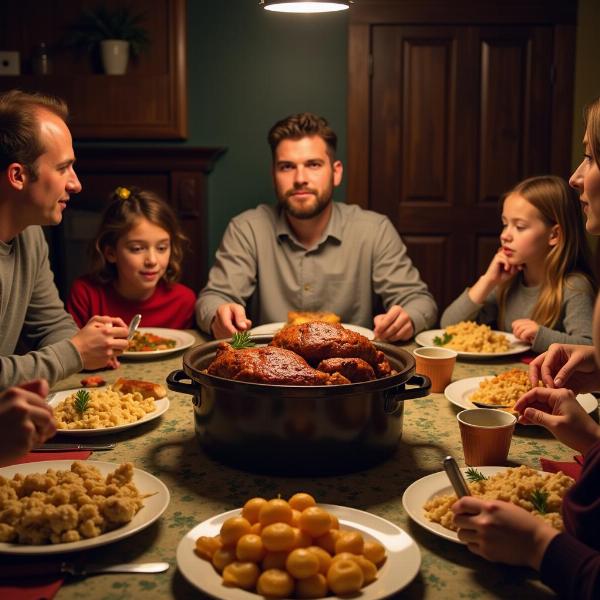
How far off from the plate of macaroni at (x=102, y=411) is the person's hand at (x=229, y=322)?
0.69 metres

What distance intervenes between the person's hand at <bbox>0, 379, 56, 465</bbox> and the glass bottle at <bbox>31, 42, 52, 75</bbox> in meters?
3.61

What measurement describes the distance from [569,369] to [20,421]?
3.45 feet

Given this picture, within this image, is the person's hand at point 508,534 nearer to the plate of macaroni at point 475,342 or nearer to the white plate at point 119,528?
the white plate at point 119,528

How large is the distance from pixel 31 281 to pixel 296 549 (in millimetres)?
1660

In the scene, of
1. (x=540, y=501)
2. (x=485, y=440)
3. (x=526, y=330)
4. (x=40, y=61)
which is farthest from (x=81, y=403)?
(x=40, y=61)

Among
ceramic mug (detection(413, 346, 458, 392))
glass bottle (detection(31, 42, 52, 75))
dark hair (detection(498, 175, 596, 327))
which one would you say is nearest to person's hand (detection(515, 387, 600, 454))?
ceramic mug (detection(413, 346, 458, 392))

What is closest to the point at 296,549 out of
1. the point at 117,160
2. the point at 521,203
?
the point at 521,203

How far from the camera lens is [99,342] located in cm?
204

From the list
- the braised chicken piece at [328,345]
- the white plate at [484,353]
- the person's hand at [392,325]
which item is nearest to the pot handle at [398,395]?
the braised chicken piece at [328,345]

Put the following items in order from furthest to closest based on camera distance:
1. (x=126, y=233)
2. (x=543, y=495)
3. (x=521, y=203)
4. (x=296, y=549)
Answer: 1. (x=126, y=233)
2. (x=521, y=203)
3. (x=543, y=495)
4. (x=296, y=549)

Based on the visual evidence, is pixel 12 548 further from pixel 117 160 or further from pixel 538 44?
pixel 538 44

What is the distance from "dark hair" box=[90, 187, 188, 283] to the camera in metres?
3.07

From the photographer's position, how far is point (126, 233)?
10.0 feet

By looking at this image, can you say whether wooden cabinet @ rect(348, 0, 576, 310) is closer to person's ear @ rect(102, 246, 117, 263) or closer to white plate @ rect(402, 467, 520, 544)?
person's ear @ rect(102, 246, 117, 263)
